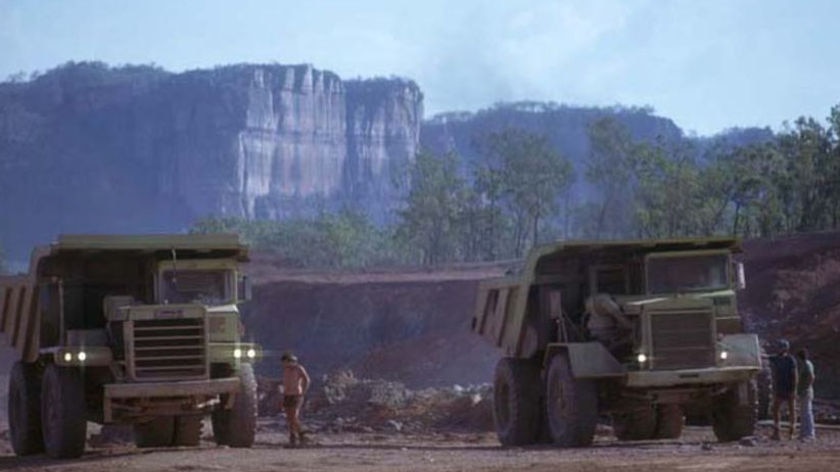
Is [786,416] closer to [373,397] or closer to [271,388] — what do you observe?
[373,397]

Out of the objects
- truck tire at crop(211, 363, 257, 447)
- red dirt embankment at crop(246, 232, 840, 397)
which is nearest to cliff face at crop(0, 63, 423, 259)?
red dirt embankment at crop(246, 232, 840, 397)

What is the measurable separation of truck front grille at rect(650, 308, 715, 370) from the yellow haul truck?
5.79 metres

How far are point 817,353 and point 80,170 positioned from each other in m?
133

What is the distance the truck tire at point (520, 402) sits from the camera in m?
26.9

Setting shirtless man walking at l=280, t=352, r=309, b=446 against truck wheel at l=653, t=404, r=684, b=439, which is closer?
truck wheel at l=653, t=404, r=684, b=439

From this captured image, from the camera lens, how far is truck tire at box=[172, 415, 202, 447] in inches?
1043

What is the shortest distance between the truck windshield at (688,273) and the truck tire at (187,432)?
23.4 ft

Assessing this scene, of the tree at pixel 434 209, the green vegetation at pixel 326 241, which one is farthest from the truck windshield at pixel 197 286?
the green vegetation at pixel 326 241

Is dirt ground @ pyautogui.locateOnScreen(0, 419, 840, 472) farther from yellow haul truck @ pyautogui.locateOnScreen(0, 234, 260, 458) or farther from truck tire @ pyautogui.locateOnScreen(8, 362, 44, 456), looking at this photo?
yellow haul truck @ pyautogui.locateOnScreen(0, 234, 260, 458)

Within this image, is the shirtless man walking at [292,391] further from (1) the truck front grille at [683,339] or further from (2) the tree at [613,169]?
(2) the tree at [613,169]

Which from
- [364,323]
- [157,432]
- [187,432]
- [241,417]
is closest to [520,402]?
[241,417]

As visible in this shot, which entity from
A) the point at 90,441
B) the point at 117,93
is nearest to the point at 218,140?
the point at 117,93

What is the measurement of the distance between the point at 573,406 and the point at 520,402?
2.10 metres

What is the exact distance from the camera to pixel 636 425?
27.6 metres
